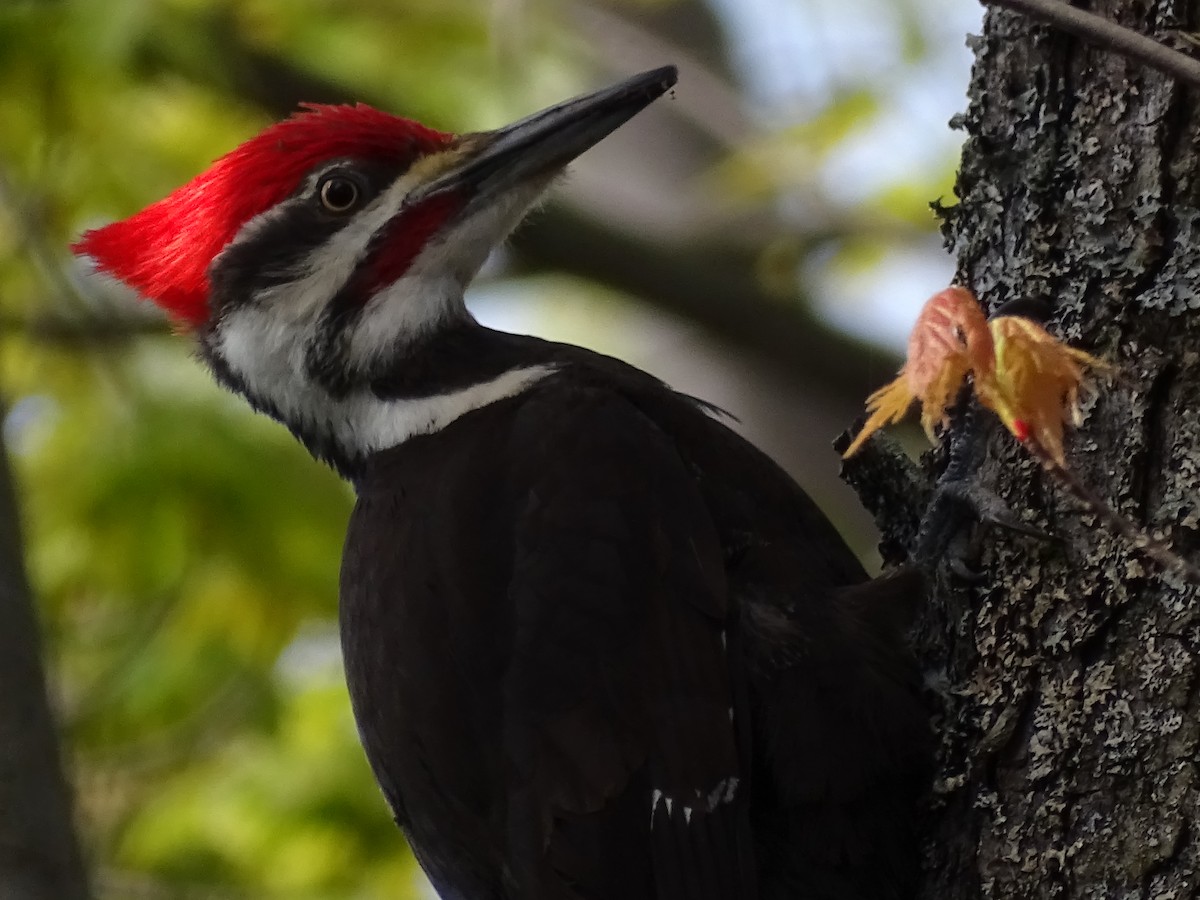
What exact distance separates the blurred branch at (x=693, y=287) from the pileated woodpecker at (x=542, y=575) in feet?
5.10

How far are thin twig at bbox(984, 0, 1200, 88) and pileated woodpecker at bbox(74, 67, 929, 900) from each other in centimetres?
87

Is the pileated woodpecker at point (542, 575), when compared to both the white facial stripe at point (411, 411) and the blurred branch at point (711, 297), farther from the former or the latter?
the blurred branch at point (711, 297)

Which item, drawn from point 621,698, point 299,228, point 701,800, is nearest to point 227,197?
point 299,228

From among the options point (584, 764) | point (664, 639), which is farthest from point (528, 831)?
point (664, 639)

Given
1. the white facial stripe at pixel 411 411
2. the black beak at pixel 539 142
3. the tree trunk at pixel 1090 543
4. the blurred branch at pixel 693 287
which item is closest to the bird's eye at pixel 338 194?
the black beak at pixel 539 142

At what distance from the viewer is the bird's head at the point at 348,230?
2529 mm

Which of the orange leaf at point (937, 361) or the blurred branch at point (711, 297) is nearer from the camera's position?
the orange leaf at point (937, 361)

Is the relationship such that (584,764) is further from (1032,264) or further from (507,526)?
(1032,264)

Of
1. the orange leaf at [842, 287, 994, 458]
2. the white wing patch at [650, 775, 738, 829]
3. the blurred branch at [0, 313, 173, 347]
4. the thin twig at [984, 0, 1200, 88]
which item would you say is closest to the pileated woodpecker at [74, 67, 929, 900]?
the white wing patch at [650, 775, 738, 829]

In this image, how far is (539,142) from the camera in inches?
99.0

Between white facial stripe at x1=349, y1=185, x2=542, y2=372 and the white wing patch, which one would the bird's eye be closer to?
white facial stripe at x1=349, y1=185, x2=542, y2=372

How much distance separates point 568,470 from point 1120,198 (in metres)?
0.82

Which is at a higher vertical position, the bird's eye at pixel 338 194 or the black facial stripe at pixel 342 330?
the bird's eye at pixel 338 194

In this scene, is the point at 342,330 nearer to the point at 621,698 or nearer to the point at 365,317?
the point at 365,317
